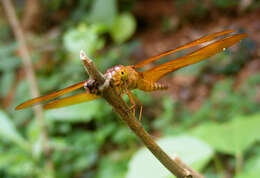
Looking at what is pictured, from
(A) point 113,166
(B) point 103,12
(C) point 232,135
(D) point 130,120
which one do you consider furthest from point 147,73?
(B) point 103,12

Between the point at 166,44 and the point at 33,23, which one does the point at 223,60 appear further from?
the point at 33,23

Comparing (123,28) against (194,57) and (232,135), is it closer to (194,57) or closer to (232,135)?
(232,135)

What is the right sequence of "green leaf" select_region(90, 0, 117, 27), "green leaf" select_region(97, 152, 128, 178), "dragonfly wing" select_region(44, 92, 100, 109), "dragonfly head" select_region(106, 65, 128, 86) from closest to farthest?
1. "dragonfly head" select_region(106, 65, 128, 86)
2. "dragonfly wing" select_region(44, 92, 100, 109)
3. "green leaf" select_region(97, 152, 128, 178)
4. "green leaf" select_region(90, 0, 117, 27)

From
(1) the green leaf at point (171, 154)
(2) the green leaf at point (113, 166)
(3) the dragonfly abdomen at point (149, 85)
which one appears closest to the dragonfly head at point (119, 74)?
(3) the dragonfly abdomen at point (149, 85)

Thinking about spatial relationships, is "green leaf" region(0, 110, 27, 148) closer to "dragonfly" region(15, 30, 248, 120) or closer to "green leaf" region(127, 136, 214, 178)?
"green leaf" region(127, 136, 214, 178)

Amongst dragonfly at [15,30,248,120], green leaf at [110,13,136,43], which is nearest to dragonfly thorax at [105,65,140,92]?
dragonfly at [15,30,248,120]

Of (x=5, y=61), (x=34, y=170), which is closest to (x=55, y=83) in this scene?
(x=5, y=61)

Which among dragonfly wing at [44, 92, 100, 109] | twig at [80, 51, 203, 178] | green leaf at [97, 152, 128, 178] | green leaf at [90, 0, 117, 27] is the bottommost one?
twig at [80, 51, 203, 178]

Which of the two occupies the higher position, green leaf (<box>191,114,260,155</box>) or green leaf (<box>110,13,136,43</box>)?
green leaf (<box>110,13,136,43</box>)

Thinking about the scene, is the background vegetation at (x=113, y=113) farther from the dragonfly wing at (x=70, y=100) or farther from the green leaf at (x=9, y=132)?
the dragonfly wing at (x=70, y=100)
